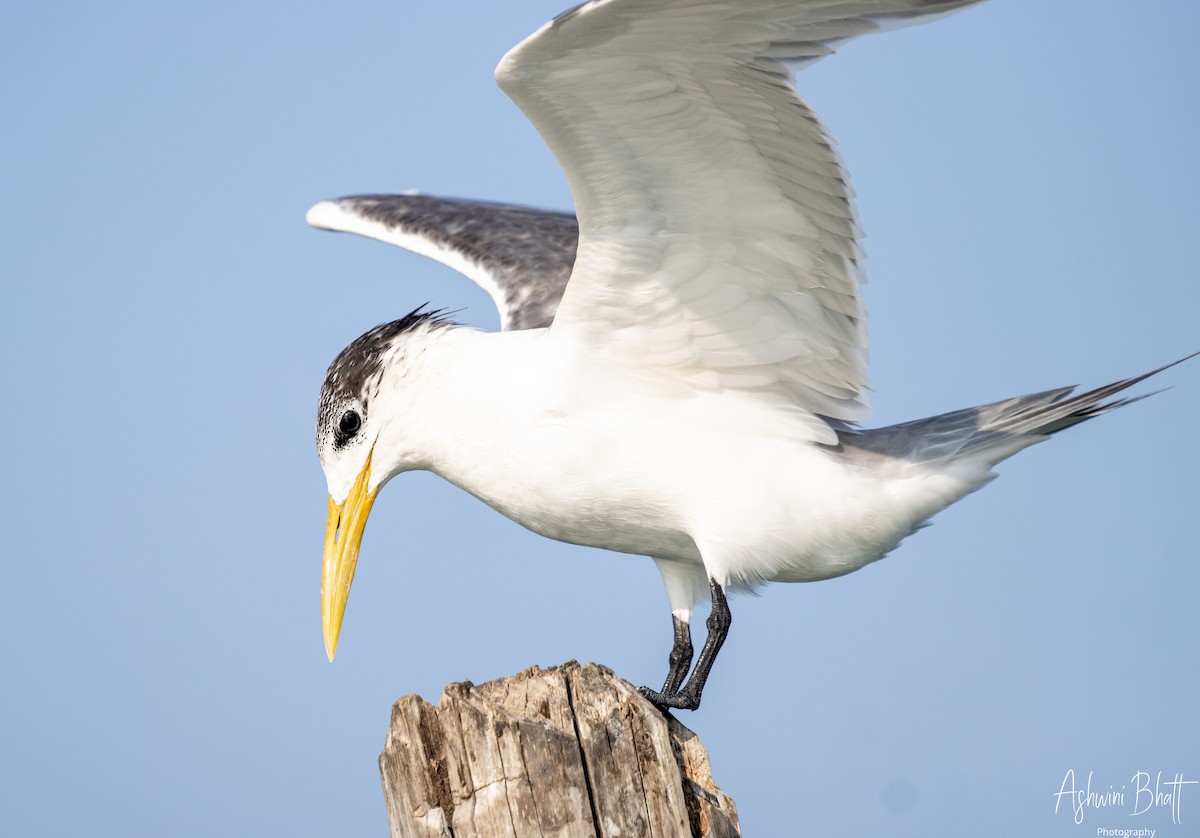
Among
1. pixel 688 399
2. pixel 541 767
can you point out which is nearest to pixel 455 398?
pixel 688 399

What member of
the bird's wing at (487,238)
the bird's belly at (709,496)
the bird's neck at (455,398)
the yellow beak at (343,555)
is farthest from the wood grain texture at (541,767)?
the bird's wing at (487,238)

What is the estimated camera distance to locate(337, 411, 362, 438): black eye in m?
6.06

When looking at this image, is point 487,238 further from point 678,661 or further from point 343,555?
point 678,661

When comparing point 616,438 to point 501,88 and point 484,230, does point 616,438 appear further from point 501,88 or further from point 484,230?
point 484,230

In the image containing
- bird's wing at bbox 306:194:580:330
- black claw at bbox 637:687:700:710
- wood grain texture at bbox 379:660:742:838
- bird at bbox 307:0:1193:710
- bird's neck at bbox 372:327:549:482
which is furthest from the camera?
bird's wing at bbox 306:194:580:330

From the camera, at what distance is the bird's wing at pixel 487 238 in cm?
738

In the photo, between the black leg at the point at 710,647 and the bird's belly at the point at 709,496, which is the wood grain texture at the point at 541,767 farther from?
the bird's belly at the point at 709,496

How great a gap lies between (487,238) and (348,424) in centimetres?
226

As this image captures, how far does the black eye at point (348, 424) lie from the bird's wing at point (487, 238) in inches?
52.5

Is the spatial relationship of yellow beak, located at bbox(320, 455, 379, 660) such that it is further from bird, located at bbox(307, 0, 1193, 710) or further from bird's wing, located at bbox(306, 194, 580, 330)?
bird's wing, located at bbox(306, 194, 580, 330)

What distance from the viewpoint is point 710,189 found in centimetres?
534

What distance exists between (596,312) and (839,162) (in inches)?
47.6

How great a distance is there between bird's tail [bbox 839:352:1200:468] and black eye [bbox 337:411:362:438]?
7.28ft

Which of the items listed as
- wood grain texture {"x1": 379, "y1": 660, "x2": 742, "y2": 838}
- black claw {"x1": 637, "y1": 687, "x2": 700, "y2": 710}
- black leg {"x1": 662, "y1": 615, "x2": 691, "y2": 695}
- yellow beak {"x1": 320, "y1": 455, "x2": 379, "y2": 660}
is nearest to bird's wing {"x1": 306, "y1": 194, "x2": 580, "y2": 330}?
yellow beak {"x1": 320, "y1": 455, "x2": 379, "y2": 660}
